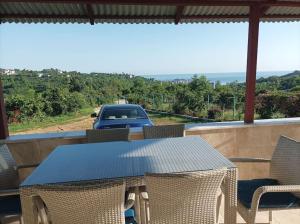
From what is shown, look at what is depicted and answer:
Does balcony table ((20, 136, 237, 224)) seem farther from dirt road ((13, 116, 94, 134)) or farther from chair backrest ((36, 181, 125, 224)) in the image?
dirt road ((13, 116, 94, 134))

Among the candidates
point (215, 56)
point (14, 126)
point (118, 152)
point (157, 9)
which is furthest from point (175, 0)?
point (215, 56)

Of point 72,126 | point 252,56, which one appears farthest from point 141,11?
point 72,126

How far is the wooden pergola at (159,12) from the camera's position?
12.1 feet

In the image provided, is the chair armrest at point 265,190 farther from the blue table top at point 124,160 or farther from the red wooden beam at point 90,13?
the red wooden beam at point 90,13

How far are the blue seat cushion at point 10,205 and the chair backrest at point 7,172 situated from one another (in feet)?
0.33

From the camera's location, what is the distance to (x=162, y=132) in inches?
131

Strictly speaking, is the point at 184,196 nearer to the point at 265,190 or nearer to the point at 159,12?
the point at 265,190

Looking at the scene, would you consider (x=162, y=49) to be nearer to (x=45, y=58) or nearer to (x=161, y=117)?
(x=45, y=58)

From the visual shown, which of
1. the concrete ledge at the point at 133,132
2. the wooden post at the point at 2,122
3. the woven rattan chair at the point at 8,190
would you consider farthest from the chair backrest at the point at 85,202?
the wooden post at the point at 2,122

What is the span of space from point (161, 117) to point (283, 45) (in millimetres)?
7377

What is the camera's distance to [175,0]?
11.9 feet

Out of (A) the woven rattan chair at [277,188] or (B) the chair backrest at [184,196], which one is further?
(A) the woven rattan chair at [277,188]

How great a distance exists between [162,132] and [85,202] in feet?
5.56

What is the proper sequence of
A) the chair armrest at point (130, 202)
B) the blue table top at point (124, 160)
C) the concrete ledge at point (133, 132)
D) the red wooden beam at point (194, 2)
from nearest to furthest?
the chair armrest at point (130, 202) < the blue table top at point (124, 160) < the red wooden beam at point (194, 2) < the concrete ledge at point (133, 132)
